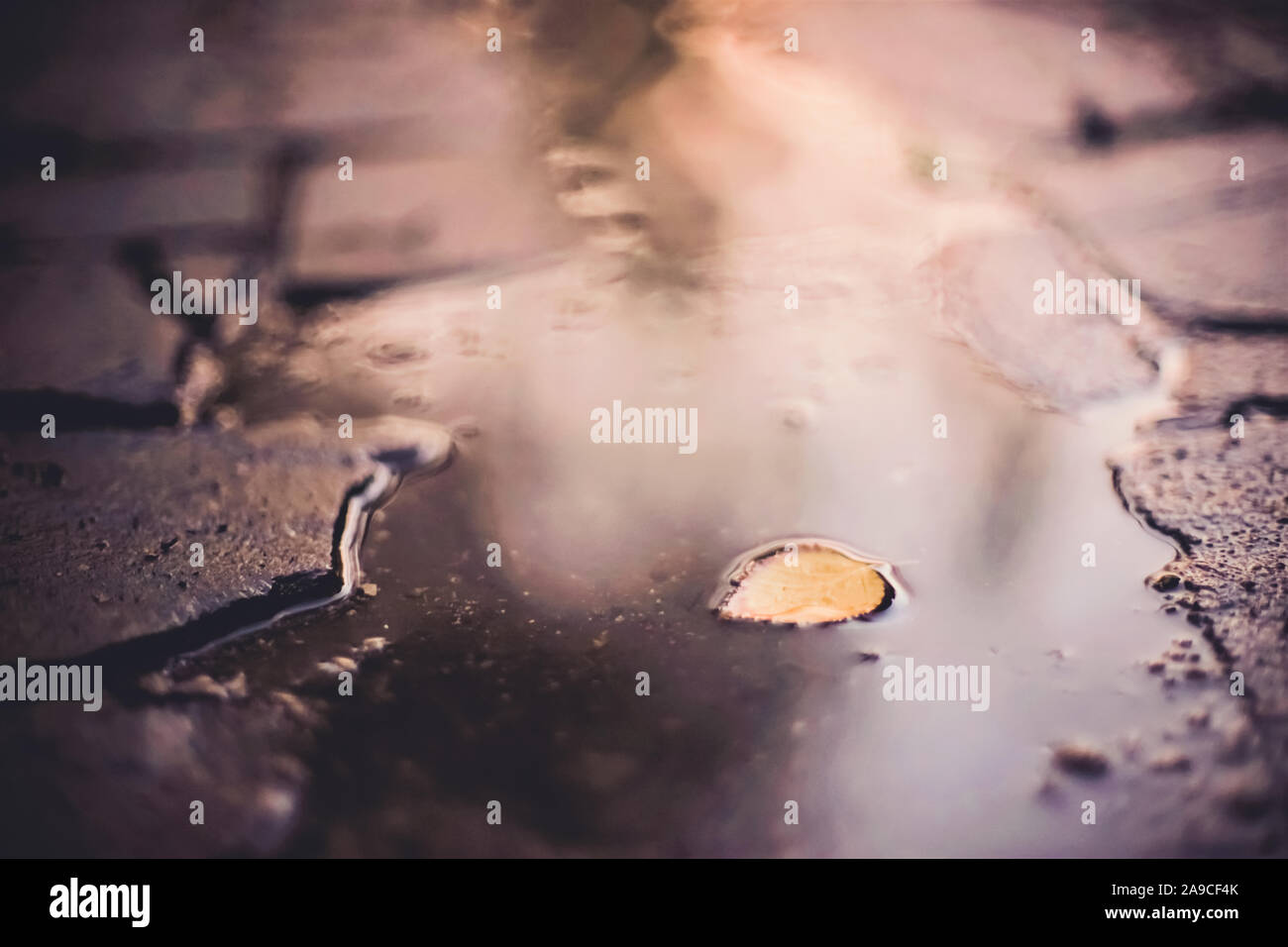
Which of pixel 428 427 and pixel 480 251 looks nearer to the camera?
pixel 428 427

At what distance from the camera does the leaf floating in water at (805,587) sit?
1.50 meters

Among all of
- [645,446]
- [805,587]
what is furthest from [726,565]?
[645,446]

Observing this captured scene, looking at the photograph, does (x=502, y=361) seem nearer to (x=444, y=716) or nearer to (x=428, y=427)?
(x=428, y=427)

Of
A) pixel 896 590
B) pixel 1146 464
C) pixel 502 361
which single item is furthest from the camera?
pixel 502 361

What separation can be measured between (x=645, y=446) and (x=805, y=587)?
1.46ft

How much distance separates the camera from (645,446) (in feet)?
5.94

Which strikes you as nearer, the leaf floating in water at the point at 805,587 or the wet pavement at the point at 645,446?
the wet pavement at the point at 645,446

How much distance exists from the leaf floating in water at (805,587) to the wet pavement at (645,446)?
0.11 feet

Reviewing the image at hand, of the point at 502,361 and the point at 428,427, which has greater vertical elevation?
the point at 502,361

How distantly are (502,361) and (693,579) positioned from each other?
71 centimetres

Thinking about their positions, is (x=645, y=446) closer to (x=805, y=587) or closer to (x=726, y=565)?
(x=726, y=565)

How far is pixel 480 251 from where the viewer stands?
2.27 meters

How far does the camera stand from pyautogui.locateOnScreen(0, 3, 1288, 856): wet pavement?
4.32ft
